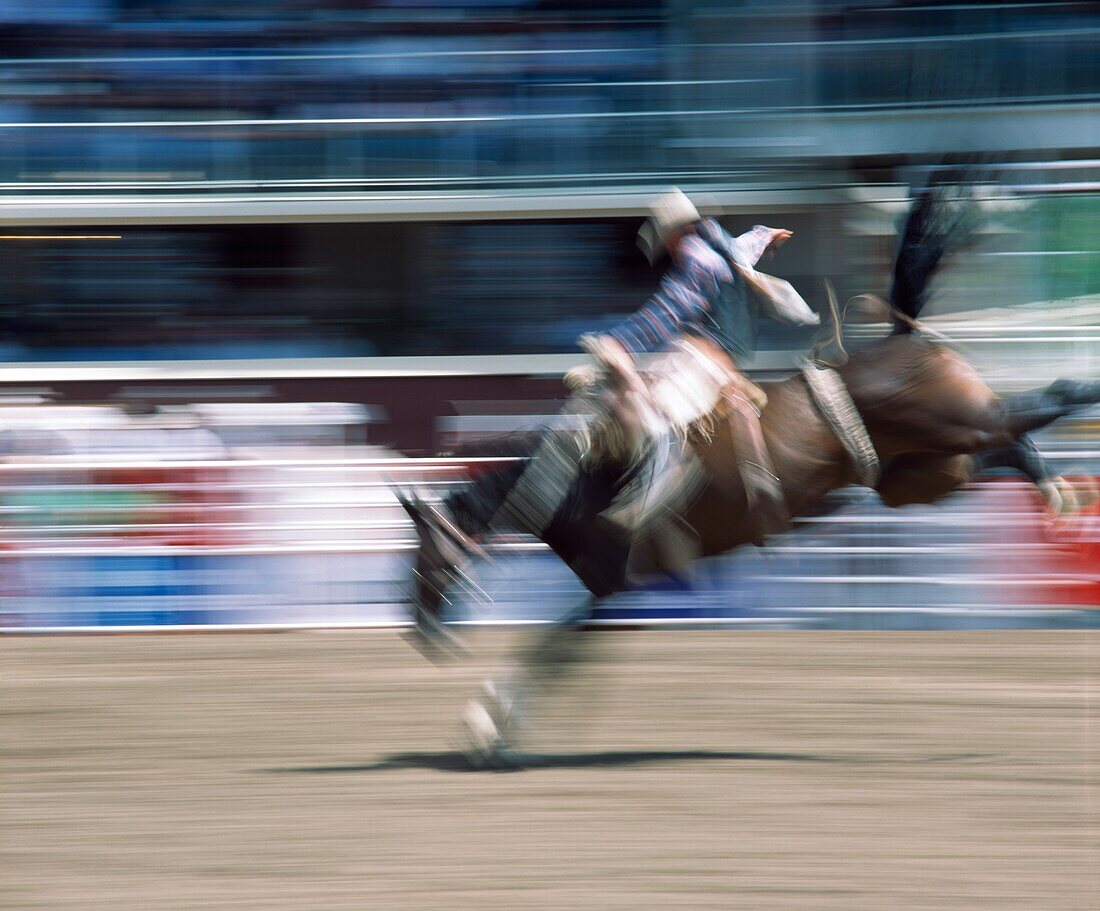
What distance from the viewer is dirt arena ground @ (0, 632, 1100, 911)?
3865 millimetres

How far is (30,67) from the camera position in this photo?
1441cm

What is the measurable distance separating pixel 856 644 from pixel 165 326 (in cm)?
899

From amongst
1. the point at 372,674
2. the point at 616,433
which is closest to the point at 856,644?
the point at 372,674

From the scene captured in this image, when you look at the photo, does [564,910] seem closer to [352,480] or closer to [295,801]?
[295,801]

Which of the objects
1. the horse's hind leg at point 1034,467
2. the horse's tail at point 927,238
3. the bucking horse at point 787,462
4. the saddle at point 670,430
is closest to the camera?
the saddle at point 670,430

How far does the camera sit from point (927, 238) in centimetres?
568

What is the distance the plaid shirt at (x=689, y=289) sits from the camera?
5.24 metres

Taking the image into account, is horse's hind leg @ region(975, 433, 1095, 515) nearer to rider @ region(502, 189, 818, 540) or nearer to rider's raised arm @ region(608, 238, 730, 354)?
rider @ region(502, 189, 818, 540)

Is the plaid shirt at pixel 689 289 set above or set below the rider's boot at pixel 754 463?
above

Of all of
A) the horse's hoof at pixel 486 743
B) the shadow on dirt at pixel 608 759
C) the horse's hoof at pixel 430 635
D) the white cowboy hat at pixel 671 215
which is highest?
the white cowboy hat at pixel 671 215

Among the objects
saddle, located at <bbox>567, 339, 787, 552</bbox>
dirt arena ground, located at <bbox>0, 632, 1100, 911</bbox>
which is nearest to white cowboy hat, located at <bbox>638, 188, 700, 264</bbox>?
saddle, located at <bbox>567, 339, 787, 552</bbox>

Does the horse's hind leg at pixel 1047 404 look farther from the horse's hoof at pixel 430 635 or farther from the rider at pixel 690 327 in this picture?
the horse's hoof at pixel 430 635

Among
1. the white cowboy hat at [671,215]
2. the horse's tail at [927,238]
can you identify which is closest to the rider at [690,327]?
the white cowboy hat at [671,215]

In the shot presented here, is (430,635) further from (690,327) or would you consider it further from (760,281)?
(760,281)
